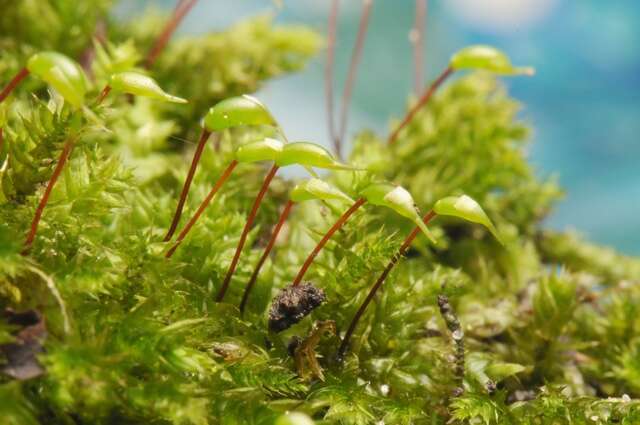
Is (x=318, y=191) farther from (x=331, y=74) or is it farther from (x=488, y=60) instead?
(x=331, y=74)

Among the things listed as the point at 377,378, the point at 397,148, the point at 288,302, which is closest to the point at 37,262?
the point at 288,302

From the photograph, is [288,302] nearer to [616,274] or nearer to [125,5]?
[616,274]

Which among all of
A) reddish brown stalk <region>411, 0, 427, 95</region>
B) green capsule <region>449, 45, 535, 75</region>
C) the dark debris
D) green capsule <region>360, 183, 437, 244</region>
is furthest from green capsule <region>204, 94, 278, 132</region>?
reddish brown stalk <region>411, 0, 427, 95</region>

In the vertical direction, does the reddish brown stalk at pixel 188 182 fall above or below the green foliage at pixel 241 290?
above

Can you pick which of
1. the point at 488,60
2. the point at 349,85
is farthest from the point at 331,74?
the point at 488,60

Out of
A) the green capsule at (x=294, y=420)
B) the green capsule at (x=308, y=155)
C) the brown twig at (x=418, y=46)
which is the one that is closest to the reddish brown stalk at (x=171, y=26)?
the brown twig at (x=418, y=46)

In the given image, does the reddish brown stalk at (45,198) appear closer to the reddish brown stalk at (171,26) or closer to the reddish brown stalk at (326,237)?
the reddish brown stalk at (326,237)
